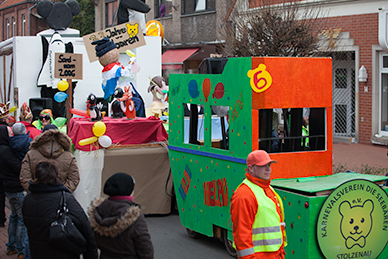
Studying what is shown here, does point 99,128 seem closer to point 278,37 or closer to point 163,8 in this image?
point 278,37

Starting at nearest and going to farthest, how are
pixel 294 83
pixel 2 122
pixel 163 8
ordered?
pixel 294 83 < pixel 2 122 < pixel 163 8

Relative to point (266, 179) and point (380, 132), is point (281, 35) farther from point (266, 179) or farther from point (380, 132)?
point (266, 179)

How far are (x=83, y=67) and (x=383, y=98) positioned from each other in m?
9.51

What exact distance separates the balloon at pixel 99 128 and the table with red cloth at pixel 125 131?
0.40ft

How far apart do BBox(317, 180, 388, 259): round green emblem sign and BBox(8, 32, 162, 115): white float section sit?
11.2 m

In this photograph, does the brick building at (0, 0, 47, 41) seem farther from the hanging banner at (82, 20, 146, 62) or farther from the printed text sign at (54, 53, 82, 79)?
the printed text sign at (54, 53, 82, 79)

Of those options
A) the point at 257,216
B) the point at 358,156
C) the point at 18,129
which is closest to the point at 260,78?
the point at 257,216

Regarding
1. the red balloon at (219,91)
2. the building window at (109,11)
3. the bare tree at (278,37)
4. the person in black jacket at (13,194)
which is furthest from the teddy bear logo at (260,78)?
the building window at (109,11)

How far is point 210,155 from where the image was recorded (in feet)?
21.5

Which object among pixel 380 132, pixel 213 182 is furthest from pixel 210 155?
pixel 380 132

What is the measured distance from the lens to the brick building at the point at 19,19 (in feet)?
133

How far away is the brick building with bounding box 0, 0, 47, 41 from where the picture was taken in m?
40.5

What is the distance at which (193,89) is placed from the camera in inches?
276

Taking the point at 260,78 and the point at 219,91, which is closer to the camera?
the point at 260,78
